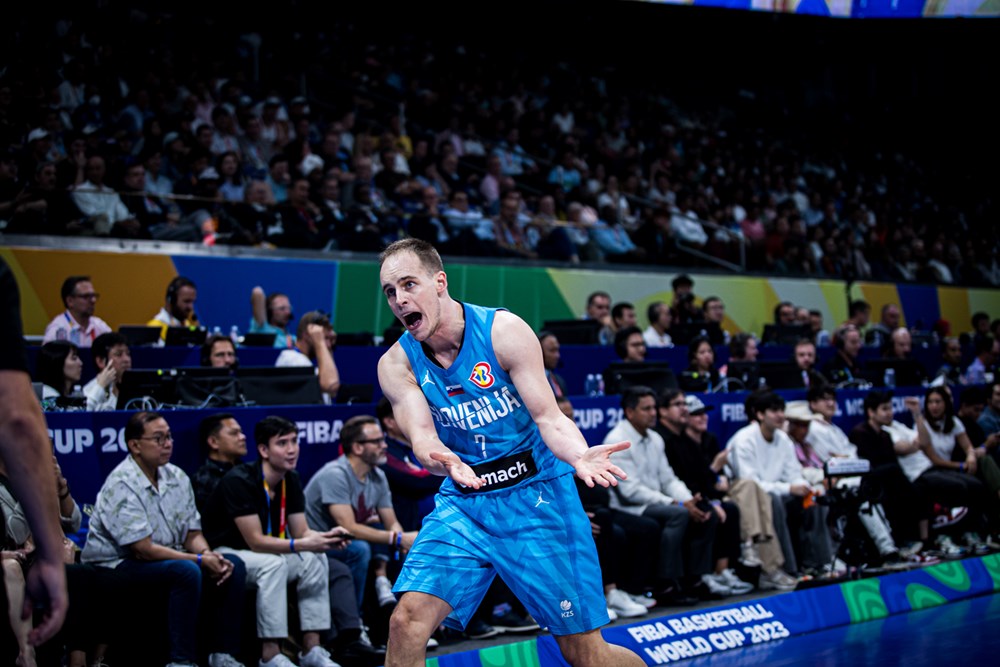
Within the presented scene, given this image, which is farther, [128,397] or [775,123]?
[775,123]

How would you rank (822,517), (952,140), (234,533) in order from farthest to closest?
1. (952,140)
2. (822,517)
3. (234,533)

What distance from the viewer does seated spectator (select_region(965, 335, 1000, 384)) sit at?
13.2 meters

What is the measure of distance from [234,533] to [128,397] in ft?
4.91

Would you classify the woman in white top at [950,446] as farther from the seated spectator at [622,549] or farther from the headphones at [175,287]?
the headphones at [175,287]

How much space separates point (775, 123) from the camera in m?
23.2

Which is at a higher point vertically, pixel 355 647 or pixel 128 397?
pixel 128 397

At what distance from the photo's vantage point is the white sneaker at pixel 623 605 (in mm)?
7501

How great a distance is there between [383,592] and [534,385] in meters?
3.45

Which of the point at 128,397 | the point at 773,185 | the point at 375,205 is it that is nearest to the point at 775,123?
the point at 773,185

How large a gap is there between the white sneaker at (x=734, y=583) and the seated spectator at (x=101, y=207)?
20.7 feet

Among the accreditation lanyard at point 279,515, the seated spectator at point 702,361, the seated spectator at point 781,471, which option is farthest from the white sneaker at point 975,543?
the accreditation lanyard at point 279,515

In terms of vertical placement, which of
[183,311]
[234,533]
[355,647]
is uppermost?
[183,311]

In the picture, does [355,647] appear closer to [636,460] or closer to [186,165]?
[636,460]

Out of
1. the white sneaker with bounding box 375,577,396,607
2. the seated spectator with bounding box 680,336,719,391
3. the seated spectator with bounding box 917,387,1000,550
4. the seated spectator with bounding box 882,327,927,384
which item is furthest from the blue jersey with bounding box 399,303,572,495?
the seated spectator with bounding box 882,327,927,384
